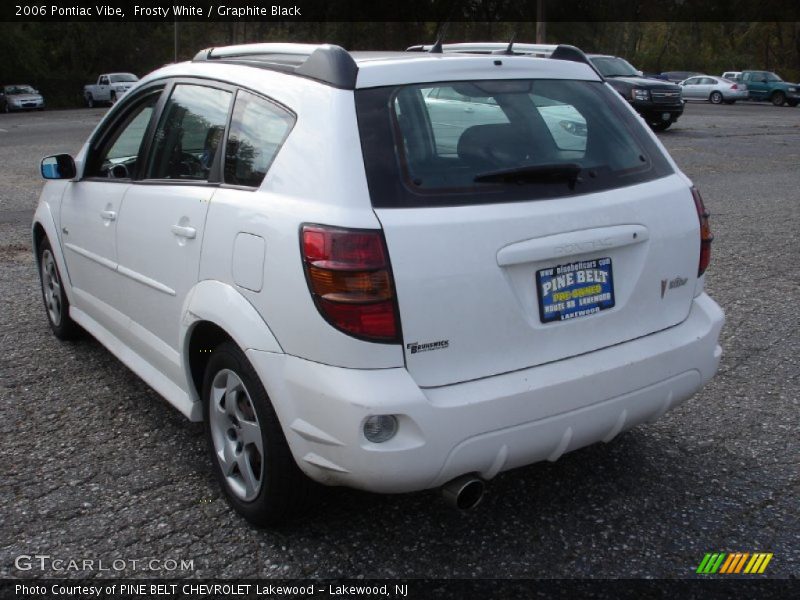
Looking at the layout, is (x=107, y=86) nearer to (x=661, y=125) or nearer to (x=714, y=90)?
(x=714, y=90)

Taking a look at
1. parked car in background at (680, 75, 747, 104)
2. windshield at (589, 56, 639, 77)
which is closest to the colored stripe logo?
windshield at (589, 56, 639, 77)

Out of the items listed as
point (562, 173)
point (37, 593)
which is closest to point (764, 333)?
point (562, 173)

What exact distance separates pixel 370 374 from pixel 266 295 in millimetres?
472

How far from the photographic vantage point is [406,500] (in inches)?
140

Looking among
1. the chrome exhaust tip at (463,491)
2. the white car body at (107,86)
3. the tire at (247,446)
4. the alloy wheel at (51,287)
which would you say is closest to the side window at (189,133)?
the tire at (247,446)

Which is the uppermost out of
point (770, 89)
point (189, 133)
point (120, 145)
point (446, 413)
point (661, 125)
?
point (189, 133)

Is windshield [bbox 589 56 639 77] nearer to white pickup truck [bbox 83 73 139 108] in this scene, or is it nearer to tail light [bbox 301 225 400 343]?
tail light [bbox 301 225 400 343]

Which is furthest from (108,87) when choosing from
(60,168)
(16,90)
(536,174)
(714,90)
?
(536,174)

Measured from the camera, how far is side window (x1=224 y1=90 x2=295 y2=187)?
3.20 metres

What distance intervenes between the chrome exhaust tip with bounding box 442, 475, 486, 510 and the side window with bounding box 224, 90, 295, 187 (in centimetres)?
126

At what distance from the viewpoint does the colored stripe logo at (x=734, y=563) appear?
3.05 meters

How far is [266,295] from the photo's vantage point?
296 centimetres

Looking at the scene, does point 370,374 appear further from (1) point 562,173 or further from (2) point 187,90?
(2) point 187,90

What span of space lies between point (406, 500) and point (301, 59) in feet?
5.81
